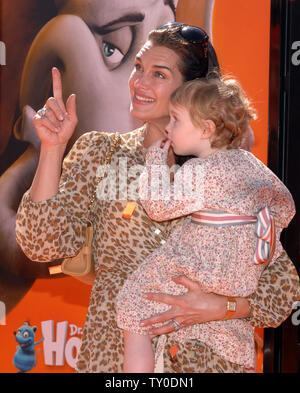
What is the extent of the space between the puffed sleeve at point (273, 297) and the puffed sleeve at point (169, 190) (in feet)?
1.42

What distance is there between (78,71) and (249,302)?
2016 millimetres

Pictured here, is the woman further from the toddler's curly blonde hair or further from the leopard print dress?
the toddler's curly blonde hair

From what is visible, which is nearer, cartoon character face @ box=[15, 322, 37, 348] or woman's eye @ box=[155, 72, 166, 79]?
woman's eye @ box=[155, 72, 166, 79]

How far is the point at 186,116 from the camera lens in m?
2.46

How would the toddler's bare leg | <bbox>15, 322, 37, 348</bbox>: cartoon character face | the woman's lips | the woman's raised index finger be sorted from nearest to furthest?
the toddler's bare leg
the woman's raised index finger
the woman's lips
<bbox>15, 322, 37, 348</bbox>: cartoon character face

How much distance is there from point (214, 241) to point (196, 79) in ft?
2.20

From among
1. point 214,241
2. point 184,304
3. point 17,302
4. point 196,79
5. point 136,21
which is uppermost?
point 136,21

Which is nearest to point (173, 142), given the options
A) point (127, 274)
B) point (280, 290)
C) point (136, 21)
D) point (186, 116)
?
point (186, 116)

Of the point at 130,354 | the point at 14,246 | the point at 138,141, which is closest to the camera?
the point at 130,354

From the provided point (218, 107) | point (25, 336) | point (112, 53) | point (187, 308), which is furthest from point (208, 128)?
point (25, 336)

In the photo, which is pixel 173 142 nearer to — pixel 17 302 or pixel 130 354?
pixel 130 354

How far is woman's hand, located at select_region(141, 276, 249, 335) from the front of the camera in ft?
7.66

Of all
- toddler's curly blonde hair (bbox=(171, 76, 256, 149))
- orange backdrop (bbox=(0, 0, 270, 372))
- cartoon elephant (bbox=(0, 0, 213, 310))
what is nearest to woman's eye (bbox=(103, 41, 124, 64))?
cartoon elephant (bbox=(0, 0, 213, 310))

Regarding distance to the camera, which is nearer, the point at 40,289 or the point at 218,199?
the point at 218,199
